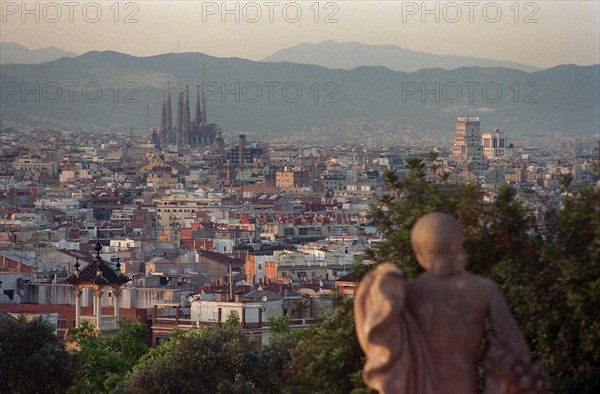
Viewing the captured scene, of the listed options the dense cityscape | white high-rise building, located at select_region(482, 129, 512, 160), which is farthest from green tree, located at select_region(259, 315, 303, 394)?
white high-rise building, located at select_region(482, 129, 512, 160)

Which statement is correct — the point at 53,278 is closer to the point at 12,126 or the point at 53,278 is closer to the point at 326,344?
the point at 326,344

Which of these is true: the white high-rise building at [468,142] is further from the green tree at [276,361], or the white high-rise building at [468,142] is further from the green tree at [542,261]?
the green tree at [542,261]

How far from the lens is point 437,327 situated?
25.1 ft

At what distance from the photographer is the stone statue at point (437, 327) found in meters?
7.48

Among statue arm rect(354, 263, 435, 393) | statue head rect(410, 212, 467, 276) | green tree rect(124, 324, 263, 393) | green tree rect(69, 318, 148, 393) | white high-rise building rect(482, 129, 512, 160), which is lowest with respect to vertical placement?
green tree rect(69, 318, 148, 393)

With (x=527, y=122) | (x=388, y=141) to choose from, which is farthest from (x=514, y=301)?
(x=388, y=141)

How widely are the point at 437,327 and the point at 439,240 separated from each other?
35cm

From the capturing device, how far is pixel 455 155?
162750 millimetres

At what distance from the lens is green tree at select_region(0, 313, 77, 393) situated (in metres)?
23.6

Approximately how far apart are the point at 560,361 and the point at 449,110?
604 feet

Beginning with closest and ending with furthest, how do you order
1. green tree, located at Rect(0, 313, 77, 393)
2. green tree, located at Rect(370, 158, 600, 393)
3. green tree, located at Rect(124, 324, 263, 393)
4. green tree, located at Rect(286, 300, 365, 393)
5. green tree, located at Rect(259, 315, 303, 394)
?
green tree, located at Rect(370, 158, 600, 393) < green tree, located at Rect(286, 300, 365, 393) < green tree, located at Rect(0, 313, 77, 393) < green tree, located at Rect(259, 315, 303, 394) < green tree, located at Rect(124, 324, 263, 393)

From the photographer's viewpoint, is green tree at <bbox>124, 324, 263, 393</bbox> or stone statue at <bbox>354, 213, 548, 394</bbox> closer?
stone statue at <bbox>354, 213, 548, 394</bbox>

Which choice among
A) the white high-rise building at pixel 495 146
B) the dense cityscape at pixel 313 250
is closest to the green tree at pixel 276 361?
the dense cityscape at pixel 313 250

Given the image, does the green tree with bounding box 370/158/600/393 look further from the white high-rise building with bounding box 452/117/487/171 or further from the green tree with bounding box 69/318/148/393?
the white high-rise building with bounding box 452/117/487/171
